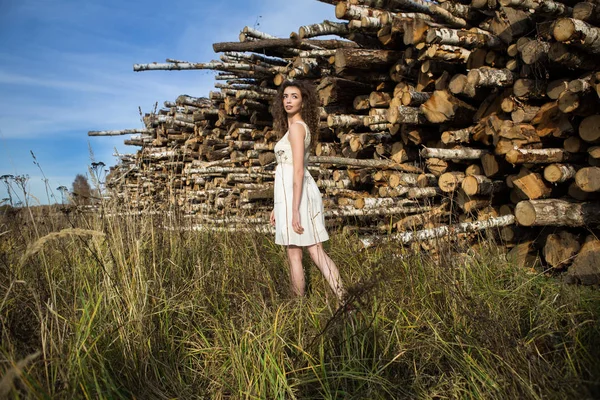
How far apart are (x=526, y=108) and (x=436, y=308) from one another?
2.24 meters

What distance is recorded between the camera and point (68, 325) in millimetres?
2244

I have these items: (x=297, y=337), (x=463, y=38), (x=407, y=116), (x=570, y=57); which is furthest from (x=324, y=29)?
(x=297, y=337)

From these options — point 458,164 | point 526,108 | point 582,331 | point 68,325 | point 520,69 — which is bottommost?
point 582,331

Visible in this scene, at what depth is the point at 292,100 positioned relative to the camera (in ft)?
11.4

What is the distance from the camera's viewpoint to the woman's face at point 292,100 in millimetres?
3482

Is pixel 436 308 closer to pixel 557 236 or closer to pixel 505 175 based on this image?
pixel 557 236

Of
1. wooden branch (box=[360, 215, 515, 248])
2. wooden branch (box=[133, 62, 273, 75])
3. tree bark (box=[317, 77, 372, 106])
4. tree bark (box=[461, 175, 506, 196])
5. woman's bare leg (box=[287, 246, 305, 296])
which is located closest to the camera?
woman's bare leg (box=[287, 246, 305, 296])

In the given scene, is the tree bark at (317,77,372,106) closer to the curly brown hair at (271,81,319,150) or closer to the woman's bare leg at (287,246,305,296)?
the curly brown hair at (271,81,319,150)

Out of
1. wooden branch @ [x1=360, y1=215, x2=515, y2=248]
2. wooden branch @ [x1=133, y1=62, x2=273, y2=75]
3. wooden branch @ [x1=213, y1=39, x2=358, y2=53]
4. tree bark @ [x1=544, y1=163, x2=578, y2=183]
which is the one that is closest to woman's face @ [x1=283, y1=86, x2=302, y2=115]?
wooden branch @ [x1=360, y1=215, x2=515, y2=248]

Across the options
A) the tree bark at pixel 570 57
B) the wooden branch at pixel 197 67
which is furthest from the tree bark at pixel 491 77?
the wooden branch at pixel 197 67

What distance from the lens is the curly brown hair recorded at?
11.9 feet

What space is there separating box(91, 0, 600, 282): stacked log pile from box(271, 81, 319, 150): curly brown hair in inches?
39.9

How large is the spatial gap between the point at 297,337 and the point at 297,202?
112cm

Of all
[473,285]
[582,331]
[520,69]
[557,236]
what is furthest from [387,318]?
[520,69]
